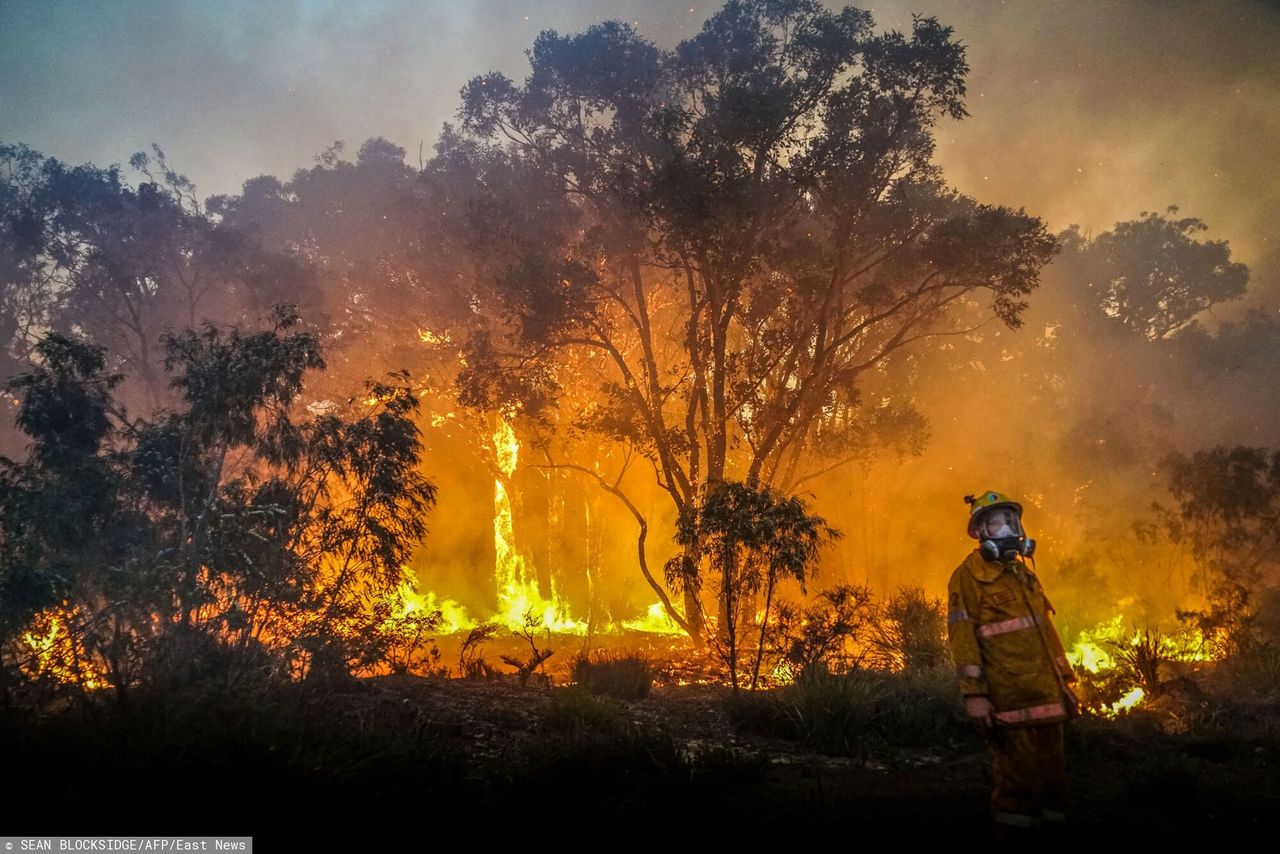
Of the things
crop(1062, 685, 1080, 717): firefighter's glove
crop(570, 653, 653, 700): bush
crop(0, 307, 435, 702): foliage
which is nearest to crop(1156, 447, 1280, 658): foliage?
crop(570, 653, 653, 700): bush

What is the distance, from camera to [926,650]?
12.6m

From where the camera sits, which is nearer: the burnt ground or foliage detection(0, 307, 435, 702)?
the burnt ground

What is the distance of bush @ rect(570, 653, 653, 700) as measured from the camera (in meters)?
10.4

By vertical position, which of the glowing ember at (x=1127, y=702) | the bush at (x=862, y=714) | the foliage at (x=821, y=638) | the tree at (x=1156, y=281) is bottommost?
the glowing ember at (x=1127, y=702)

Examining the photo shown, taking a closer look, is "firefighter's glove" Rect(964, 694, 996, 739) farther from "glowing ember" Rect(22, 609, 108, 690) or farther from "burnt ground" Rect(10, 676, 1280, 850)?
"glowing ember" Rect(22, 609, 108, 690)

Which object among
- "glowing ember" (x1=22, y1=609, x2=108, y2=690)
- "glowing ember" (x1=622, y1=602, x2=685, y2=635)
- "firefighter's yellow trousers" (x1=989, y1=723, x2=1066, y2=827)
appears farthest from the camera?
"glowing ember" (x1=622, y1=602, x2=685, y2=635)

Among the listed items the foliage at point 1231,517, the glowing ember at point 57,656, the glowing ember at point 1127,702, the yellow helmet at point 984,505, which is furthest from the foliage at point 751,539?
the foliage at point 1231,517

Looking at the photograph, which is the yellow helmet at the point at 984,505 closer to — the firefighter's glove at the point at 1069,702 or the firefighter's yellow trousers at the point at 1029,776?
the firefighter's glove at the point at 1069,702

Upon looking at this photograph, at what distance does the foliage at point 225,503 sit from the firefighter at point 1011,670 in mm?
7432

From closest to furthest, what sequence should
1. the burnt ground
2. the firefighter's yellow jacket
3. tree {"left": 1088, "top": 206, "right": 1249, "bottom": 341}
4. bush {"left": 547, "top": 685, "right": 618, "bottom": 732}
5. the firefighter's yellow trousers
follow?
1. the burnt ground
2. the firefighter's yellow trousers
3. the firefighter's yellow jacket
4. bush {"left": 547, "top": 685, "right": 618, "bottom": 732}
5. tree {"left": 1088, "top": 206, "right": 1249, "bottom": 341}

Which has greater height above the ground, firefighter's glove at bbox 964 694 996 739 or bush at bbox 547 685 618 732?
firefighter's glove at bbox 964 694 996 739

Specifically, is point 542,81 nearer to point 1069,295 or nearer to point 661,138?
point 661,138

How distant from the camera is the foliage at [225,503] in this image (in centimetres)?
971

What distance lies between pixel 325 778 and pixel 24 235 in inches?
1070
